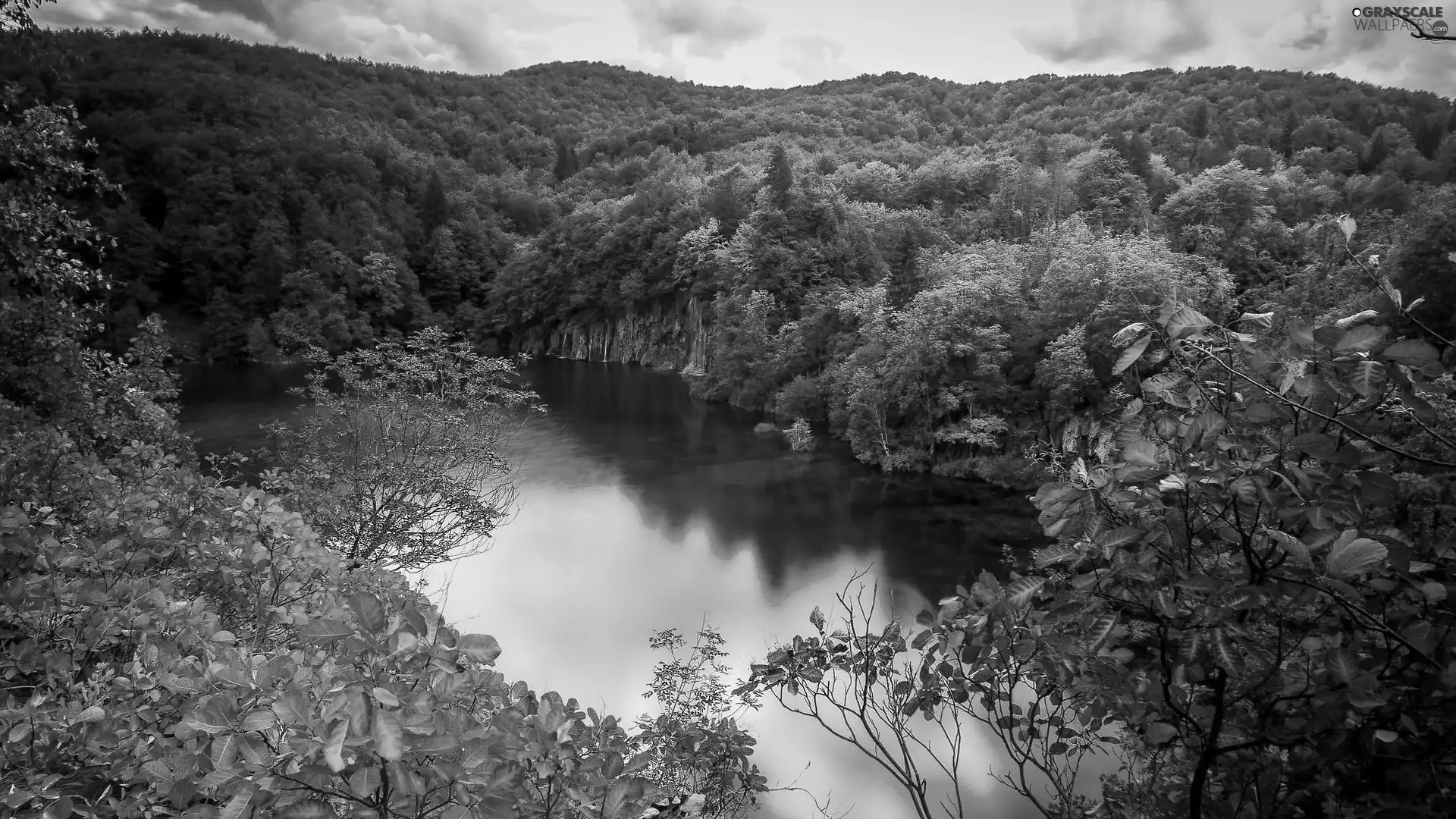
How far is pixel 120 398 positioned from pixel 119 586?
721 centimetres

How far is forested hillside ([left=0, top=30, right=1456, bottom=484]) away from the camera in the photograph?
20281mm

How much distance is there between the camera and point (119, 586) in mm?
2582

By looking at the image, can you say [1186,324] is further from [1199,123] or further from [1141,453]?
[1199,123]

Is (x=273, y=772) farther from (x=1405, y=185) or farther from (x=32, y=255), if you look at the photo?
(x=1405, y=185)

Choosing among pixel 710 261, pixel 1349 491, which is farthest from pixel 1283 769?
pixel 710 261

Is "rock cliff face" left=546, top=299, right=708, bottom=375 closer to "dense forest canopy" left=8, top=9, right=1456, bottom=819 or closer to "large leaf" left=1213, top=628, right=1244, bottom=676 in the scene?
"dense forest canopy" left=8, top=9, right=1456, bottom=819

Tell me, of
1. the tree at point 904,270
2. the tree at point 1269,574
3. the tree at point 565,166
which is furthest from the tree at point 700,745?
the tree at point 565,166

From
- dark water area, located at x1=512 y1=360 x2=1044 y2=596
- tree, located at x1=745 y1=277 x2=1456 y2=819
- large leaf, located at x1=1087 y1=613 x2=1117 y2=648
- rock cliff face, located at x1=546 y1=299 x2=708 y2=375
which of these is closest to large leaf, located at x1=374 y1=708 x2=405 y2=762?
tree, located at x1=745 y1=277 x2=1456 y2=819

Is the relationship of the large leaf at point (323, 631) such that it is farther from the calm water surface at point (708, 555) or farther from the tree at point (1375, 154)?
the tree at point (1375, 154)

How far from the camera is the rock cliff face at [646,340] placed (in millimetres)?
39812

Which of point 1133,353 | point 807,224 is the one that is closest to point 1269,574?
point 1133,353

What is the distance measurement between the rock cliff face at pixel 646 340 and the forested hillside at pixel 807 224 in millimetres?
223

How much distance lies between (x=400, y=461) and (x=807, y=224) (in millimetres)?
26405

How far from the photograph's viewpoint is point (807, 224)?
110 ft
